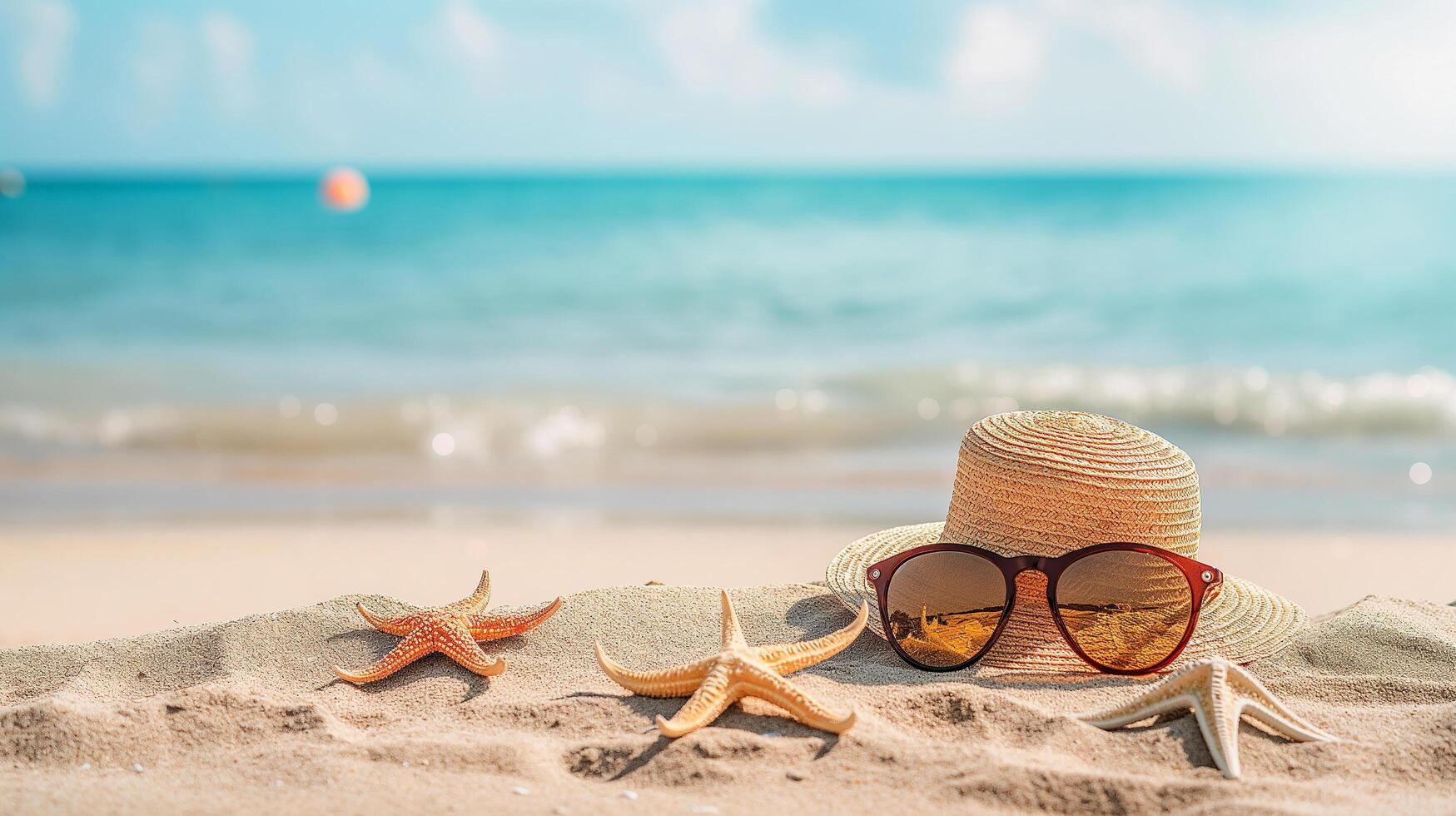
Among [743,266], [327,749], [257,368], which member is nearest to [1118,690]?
[327,749]

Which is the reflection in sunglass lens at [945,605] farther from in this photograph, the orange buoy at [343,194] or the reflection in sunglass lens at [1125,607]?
the orange buoy at [343,194]

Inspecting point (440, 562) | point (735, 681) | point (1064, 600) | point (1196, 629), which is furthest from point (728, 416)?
point (735, 681)

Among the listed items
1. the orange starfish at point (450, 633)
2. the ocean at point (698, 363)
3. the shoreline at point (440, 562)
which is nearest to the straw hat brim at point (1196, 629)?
the orange starfish at point (450, 633)

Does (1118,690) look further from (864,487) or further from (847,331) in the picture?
(847,331)

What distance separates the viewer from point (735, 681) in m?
2.51

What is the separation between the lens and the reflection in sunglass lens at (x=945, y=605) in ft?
9.64

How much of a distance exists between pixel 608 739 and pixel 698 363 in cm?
988

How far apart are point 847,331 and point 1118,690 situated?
1210 cm

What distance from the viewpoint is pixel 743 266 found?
Answer: 21703 millimetres

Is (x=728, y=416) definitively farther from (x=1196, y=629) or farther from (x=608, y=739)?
(x=608, y=739)

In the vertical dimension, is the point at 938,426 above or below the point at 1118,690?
above

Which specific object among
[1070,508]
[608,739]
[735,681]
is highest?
[1070,508]

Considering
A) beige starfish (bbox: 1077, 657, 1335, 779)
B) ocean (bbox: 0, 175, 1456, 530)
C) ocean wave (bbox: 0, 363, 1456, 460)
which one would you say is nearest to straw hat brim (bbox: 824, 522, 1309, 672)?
beige starfish (bbox: 1077, 657, 1335, 779)

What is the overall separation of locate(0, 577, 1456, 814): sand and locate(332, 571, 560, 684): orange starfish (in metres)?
0.06
